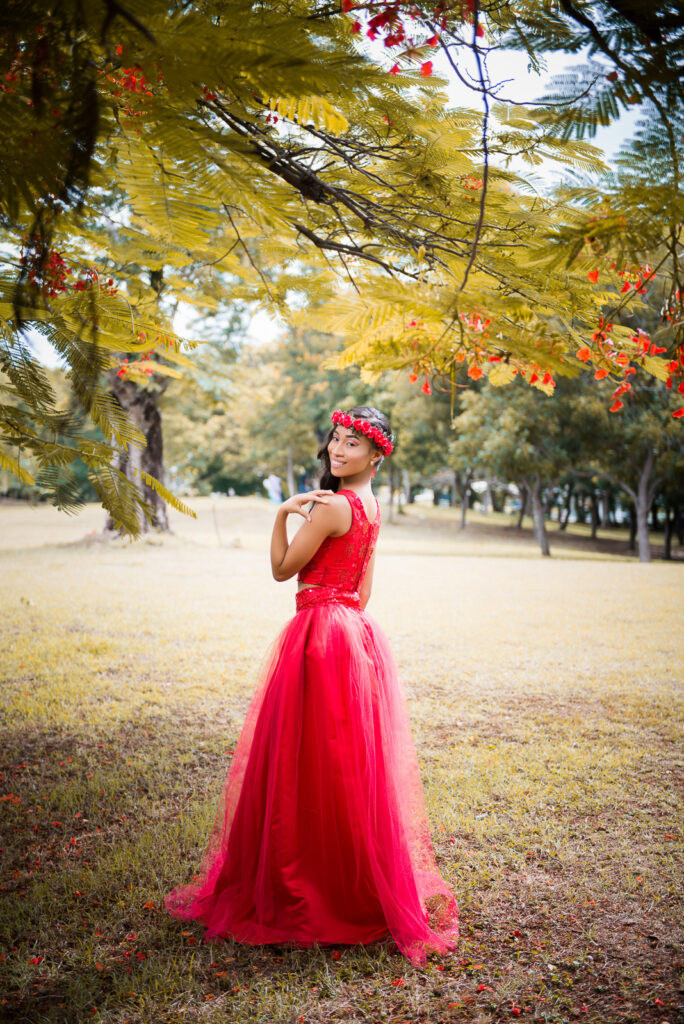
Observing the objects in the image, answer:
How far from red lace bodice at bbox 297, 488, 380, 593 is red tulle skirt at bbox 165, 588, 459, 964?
2.6 inches

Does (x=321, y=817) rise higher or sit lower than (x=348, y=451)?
lower

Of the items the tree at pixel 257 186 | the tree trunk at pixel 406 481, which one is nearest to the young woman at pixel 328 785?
the tree at pixel 257 186

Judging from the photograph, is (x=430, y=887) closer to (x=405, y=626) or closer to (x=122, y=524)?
(x=122, y=524)

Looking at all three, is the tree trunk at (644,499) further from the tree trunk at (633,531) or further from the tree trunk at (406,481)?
the tree trunk at (406,481)

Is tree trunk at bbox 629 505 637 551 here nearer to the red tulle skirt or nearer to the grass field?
the grass field

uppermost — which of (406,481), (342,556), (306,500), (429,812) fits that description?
(406,481)

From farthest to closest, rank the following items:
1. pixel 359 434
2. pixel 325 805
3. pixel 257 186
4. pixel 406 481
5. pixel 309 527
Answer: pixel 406 481
pixel 359 434
pixel 309 527
pixel 325 805
pixel 257 186

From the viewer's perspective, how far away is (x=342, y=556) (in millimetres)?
3223

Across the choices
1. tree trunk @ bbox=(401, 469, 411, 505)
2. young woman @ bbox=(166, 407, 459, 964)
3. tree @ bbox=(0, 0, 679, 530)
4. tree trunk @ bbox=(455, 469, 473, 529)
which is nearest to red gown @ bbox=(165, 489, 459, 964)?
young woman @ bbox=(166, 407, 459, 964)

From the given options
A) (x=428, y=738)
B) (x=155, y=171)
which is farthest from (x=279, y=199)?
(x=428, y=738)

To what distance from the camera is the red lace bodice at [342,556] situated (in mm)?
3207

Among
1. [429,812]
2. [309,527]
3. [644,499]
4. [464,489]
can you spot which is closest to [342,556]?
[309,527]

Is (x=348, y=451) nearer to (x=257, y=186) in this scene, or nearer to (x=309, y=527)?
(x=309, y=527)

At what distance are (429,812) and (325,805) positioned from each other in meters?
1.68
